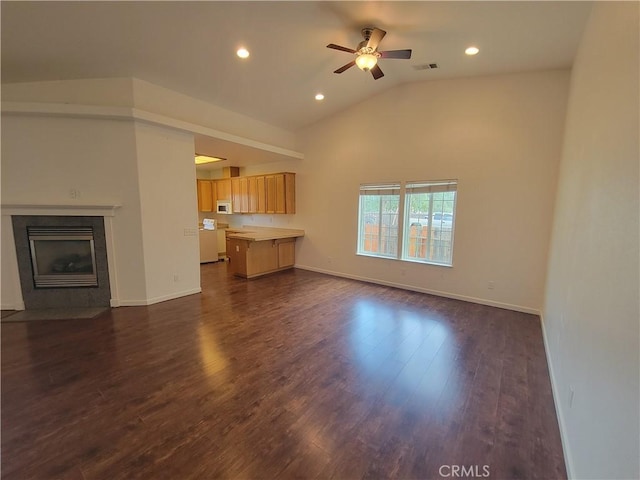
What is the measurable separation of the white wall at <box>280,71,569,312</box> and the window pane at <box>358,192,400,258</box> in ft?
0.59

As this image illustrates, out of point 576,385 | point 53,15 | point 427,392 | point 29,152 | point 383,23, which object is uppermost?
point 383,23

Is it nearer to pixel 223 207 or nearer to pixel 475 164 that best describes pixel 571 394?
pixel 475 164

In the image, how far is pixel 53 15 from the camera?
273 centimetres

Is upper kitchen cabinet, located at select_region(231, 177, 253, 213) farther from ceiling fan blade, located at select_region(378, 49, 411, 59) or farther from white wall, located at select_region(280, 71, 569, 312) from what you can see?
ceiling fan blade, located at select_region(378, 49, 411, 59)

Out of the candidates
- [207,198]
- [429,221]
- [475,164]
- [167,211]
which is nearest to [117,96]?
[167,211]

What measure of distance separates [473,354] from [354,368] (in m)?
1.34

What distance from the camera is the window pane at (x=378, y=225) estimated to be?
5.36 m

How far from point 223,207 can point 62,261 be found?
4.43 metres

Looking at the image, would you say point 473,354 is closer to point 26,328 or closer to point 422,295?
point 422,295

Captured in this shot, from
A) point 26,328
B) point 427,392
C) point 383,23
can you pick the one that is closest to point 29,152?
point 26,328

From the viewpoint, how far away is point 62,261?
163 inches

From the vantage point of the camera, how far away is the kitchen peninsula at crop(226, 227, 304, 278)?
592 centimetres

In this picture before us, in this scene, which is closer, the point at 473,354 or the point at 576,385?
the point at 576,385

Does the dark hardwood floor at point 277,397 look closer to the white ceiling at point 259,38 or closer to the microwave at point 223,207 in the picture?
the white ceiling at point 259,38
